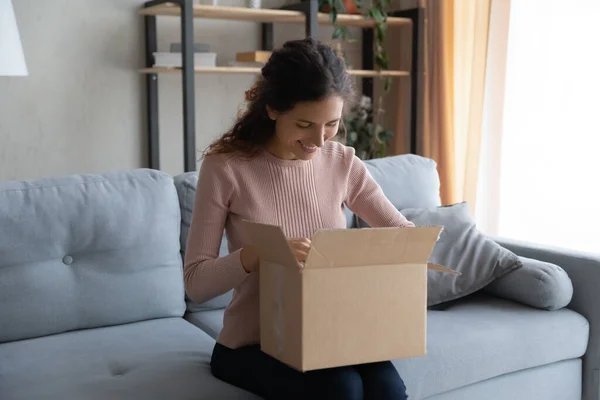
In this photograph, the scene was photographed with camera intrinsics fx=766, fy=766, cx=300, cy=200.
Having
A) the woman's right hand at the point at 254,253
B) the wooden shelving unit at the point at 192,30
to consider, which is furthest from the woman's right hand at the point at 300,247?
the wooden shelving unit at the point at 192,30

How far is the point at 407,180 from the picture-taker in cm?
260

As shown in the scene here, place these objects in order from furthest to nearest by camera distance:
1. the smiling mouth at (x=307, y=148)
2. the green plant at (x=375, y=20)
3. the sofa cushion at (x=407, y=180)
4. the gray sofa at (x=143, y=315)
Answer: the green plant at (x=375, y=20), the sofa cushion at (x=407, y=180), the gray sofa at (x=143, y=315), the smiling mouth at (x=307, y=148)

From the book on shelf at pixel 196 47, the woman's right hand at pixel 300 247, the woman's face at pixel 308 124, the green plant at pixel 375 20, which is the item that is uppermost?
the green plant at pixel 375 20

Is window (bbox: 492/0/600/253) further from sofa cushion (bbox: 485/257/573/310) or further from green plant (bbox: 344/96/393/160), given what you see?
sofa cushion (bbox: 485/257/573/310)

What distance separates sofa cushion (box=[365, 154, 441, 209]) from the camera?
254cm

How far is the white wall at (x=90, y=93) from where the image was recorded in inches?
119

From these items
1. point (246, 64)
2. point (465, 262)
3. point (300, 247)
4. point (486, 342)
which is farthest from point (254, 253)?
point (246, 64)

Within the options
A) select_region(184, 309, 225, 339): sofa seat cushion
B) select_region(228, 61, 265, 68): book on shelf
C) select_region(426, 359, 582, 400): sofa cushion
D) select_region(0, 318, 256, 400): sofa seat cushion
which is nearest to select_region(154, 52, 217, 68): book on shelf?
select_region(228, 61, 265, 68): book on shelf

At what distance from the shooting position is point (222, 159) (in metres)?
1.74

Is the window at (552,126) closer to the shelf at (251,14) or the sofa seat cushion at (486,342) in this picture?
the shelf at (251,14)

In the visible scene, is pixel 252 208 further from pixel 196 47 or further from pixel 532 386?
pixel 196 47

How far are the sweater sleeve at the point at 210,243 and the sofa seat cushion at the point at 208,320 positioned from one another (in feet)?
1.41

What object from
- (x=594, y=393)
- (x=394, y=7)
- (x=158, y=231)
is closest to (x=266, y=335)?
(x=158, y=231)

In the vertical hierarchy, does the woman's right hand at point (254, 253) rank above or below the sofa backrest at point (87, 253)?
above
